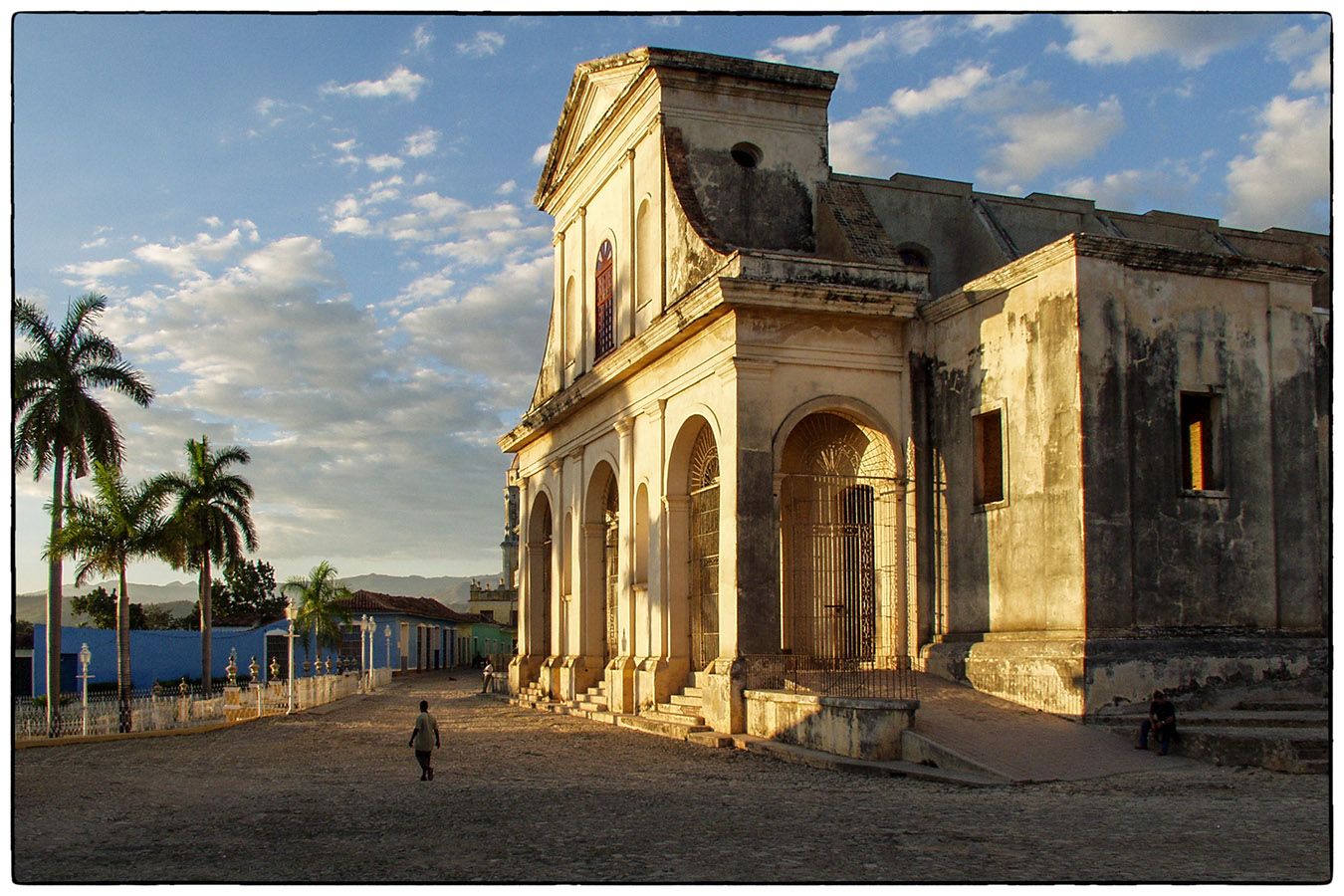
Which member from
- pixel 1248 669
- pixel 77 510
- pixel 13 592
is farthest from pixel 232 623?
pixel 13 592

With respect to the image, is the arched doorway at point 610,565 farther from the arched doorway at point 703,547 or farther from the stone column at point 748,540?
the stone column at point 748,540

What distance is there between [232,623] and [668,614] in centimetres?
5410

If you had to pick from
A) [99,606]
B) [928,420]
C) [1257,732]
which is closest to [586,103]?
[928,420]

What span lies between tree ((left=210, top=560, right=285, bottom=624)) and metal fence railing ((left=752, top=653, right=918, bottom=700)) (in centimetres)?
5535

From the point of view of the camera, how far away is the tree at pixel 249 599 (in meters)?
71.8

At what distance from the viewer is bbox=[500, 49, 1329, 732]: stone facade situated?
16578 millimetres

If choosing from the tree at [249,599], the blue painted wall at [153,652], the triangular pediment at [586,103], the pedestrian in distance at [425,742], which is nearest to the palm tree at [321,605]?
the blue painted wall at [153,652]

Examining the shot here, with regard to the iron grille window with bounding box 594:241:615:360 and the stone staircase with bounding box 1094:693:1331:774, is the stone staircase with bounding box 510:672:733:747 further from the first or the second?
the iron grille window with bounding box 594:241:615:360

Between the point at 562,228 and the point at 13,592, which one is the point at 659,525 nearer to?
the point at 562,228

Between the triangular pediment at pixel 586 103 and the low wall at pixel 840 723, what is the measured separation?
1154 cm

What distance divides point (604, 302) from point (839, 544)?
8.37 metres

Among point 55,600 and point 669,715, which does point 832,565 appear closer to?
point 669,715

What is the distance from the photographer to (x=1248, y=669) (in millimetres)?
16516

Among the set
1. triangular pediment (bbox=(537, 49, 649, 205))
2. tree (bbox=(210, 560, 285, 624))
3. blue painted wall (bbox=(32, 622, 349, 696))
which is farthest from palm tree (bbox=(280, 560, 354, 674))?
triangular pediment (bbox=(537, 49, 649, 205))
